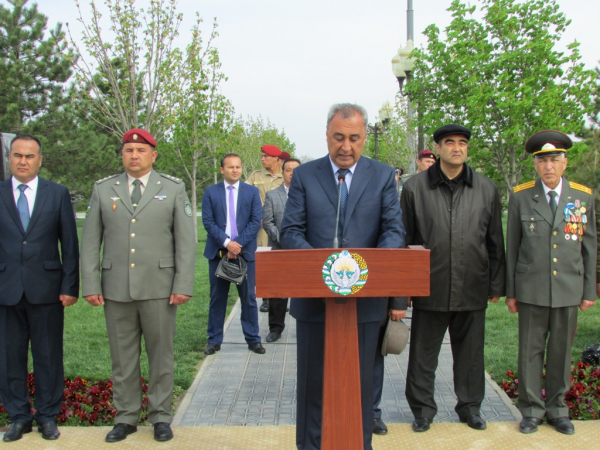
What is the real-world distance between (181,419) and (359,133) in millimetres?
2853

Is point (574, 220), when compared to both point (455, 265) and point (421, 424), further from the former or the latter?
point (421, 424)

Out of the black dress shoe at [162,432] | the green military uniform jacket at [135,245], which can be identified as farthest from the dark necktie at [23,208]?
the black dress shoe at [162,432]

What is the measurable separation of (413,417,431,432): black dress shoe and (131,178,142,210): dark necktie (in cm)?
265

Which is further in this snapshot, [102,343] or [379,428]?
[102,343]

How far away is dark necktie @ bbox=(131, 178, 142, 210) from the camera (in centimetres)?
471

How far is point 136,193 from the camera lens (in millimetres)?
4746

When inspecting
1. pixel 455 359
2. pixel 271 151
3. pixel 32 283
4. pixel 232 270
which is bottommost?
pixel 455 359

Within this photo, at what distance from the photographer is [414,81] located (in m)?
12.2

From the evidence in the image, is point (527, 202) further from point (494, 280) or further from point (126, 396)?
point (126, 396)

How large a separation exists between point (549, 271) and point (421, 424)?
1.48 meters

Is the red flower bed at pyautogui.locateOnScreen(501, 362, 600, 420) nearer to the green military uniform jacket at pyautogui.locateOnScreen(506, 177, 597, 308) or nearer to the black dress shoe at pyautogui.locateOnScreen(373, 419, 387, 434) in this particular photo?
the green military uniform jacket at pyautogui.locateOnScreen(506, 177, 597, 308)

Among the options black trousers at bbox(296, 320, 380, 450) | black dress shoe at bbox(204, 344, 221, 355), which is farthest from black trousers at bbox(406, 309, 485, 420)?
black dress shoe at bbox(204, 344, 221, 355)

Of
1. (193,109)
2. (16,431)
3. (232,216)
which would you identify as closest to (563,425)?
(16,431)

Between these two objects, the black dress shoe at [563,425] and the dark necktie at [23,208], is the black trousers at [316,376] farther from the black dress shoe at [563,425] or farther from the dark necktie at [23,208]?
the dark necktie at [23,208]
